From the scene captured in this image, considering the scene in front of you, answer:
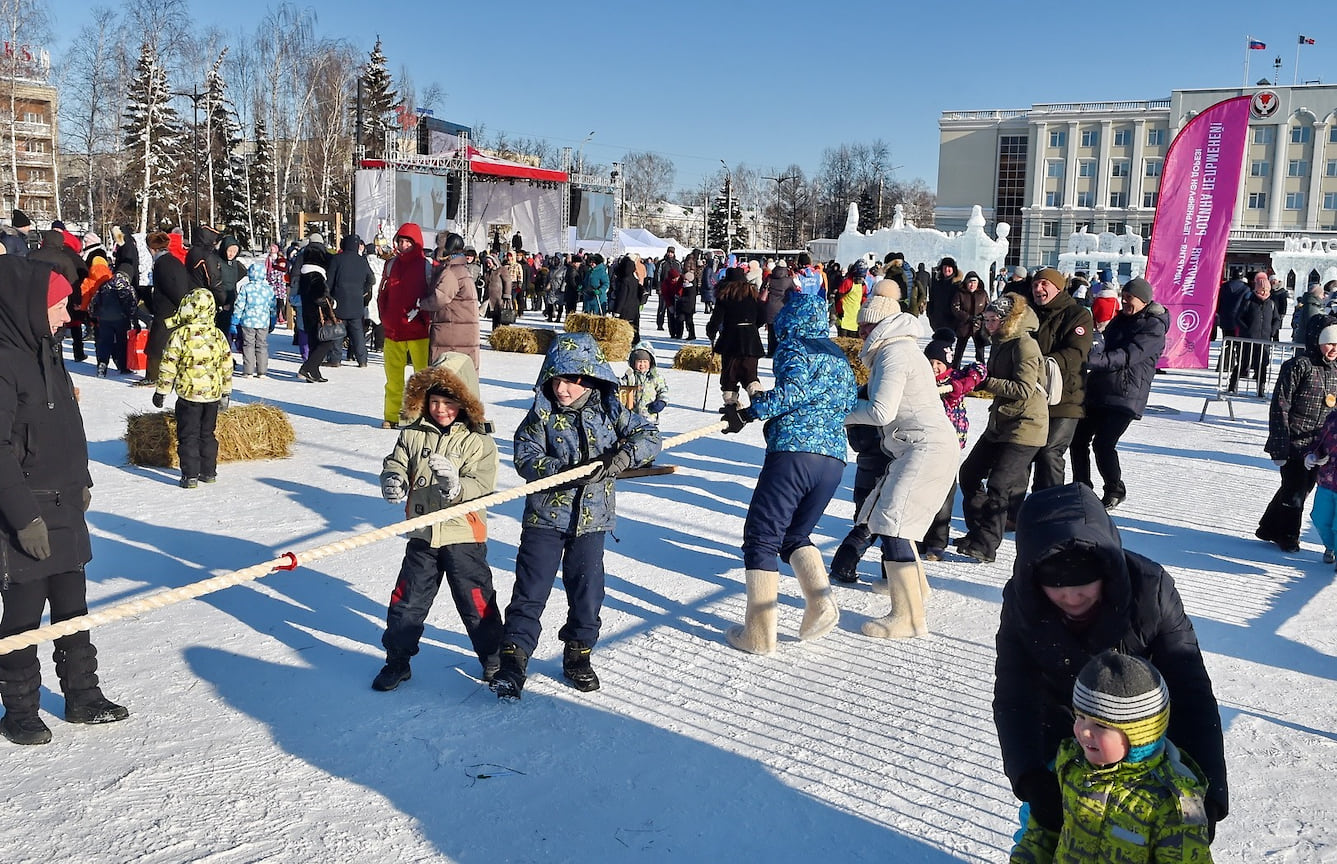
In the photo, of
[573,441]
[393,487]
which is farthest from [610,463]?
[393,487]

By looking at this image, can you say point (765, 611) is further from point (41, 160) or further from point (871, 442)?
point (41, 160)

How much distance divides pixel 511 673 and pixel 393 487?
85 cm

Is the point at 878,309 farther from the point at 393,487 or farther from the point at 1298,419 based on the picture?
the point at 1298,419

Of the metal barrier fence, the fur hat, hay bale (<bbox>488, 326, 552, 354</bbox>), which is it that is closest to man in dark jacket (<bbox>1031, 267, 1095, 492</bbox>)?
the fur hat

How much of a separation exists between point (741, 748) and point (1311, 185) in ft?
278

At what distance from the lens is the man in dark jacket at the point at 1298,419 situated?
6.34 meters

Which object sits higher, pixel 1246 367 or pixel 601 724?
pixel 1246 367

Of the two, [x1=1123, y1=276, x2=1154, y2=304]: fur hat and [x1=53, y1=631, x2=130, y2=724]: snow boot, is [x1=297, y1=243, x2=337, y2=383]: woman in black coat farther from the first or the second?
[x1=53, y1=631, x2=130, y2=724]: snow boot

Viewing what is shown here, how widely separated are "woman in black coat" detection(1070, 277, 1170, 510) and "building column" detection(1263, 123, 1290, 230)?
7843 cm

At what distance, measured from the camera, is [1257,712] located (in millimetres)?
4121

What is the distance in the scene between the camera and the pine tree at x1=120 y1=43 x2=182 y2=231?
38.0 m

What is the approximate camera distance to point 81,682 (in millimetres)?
3748

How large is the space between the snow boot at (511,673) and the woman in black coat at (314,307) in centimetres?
973

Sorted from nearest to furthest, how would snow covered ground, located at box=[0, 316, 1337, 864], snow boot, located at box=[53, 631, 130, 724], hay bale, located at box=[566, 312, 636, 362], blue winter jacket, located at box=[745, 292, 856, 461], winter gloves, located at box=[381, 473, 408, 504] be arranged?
snow covered ground, located at box=[0, 316, 1337, 864] < snow boot, located at box=[53, 631, 130, 724] < winter gloves, located at box=[381, 473, 408, 504] < blue winter jacket, located at box=[745, 292, 856, 461] < hay bale, located at box=[566, 312, 636, 362]
